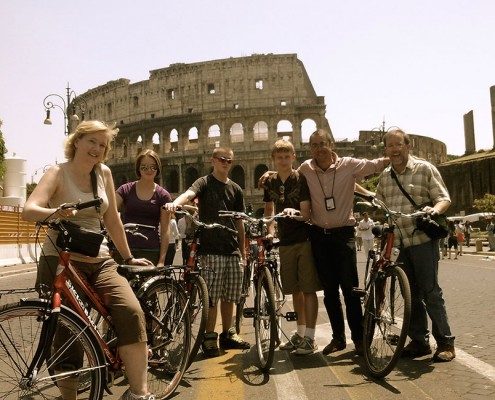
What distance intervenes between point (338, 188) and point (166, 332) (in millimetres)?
2403

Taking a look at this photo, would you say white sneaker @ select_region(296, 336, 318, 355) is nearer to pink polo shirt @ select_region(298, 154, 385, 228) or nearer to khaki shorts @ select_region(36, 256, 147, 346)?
pink polo shirt @ select_region(298, 154, 385, 228)

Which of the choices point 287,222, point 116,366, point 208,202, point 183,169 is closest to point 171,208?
point 208,202

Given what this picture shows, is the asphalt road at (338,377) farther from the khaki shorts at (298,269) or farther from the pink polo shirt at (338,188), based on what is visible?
the pink polo shirt at (338,188)

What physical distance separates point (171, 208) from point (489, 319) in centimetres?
449

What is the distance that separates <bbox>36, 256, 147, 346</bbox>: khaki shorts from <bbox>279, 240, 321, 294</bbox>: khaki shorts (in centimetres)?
237

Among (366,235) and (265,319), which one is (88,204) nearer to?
(265,319)

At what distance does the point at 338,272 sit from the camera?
531 cm

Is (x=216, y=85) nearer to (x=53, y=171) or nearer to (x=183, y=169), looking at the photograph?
(x=183, y=169)

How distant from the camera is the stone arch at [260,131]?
61.1m

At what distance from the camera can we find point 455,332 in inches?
234

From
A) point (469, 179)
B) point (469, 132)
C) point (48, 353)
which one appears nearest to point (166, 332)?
point (48, 353)

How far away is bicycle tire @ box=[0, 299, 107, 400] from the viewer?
107 inches

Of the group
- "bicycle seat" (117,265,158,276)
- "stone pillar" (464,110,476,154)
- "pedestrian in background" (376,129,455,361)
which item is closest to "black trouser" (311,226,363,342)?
"pedestrian in background" (376,129,455,361)

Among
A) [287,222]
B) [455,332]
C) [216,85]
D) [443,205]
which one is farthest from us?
[216,85]
